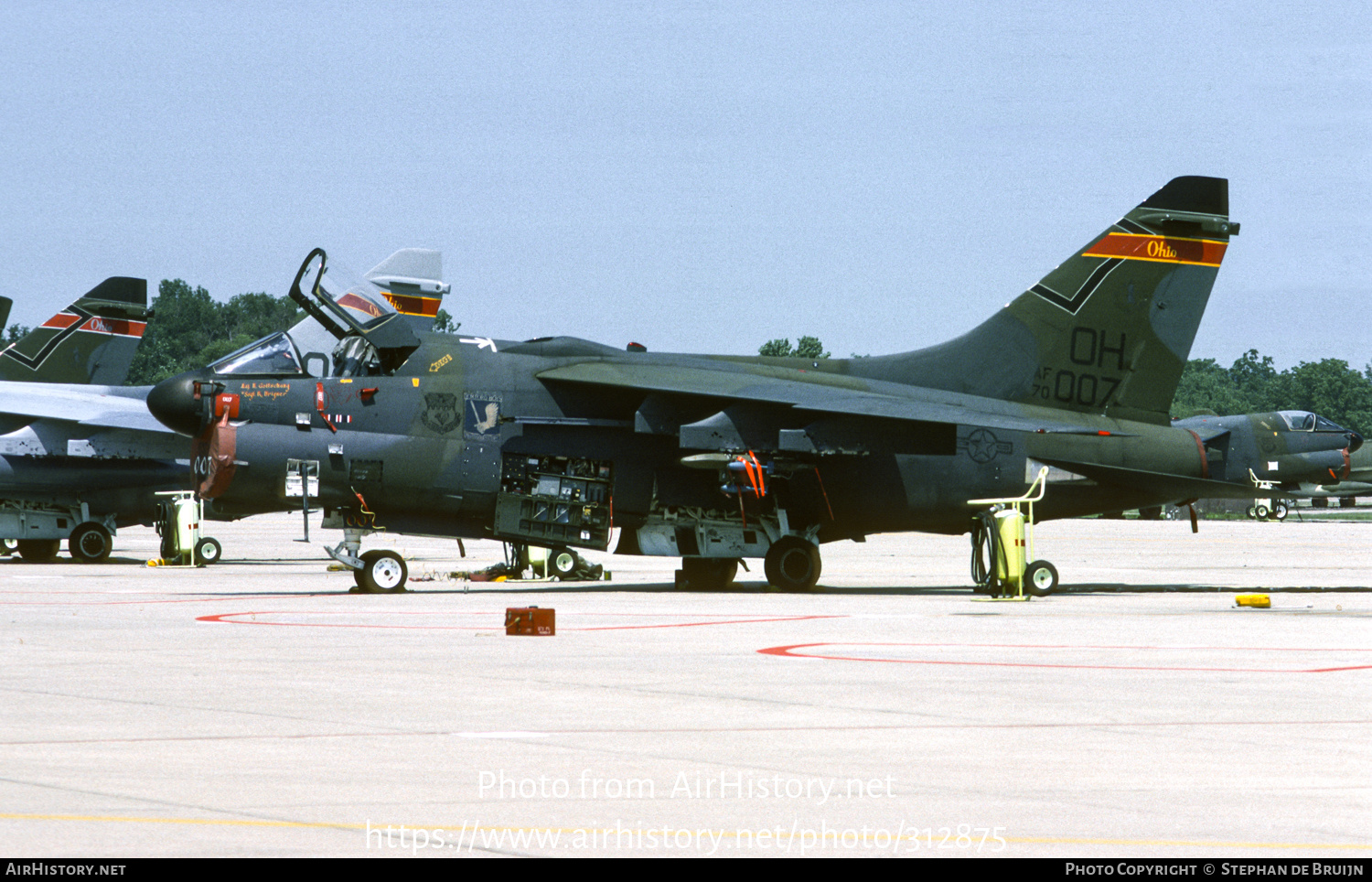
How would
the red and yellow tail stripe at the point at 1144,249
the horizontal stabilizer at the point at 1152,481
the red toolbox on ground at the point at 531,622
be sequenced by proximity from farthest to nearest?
the red and yellow tail stripe at the point at 1144,249 → the horizontal stabilizer at the point at 1152,481 → the red toolbox on ground at the point at 531,622

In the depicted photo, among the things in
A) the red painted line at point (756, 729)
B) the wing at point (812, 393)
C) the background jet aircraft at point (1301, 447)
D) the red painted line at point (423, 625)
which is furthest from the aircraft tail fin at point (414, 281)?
the background jet aircraft at point (1301, 447)

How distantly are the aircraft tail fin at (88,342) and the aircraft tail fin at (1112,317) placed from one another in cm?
2136

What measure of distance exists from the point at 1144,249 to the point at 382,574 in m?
11.8

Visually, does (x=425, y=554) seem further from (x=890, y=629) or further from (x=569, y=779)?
(x=569, y=779)

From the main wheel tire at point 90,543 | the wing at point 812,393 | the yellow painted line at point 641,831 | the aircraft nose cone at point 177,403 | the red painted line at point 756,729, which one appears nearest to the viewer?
the yellow painted line at point 641,831

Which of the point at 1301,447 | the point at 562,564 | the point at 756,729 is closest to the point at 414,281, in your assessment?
the point at 562,564

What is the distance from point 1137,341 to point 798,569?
19.8ft

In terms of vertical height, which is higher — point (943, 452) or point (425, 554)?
point (943, 452)

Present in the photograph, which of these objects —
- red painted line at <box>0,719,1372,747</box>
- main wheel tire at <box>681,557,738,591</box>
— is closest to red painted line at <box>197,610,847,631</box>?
main wheel tire at <box>681,557,738,591</box>

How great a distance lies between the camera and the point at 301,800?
21.1ft

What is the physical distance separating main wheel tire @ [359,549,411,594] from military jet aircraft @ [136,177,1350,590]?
3 cm

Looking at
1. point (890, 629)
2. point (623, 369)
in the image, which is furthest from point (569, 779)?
point (623, 369)

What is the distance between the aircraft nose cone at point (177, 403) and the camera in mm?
20812

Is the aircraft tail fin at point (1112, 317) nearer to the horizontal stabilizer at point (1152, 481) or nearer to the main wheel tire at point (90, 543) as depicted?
the horizontal stabilizer at point (1152, 481)
